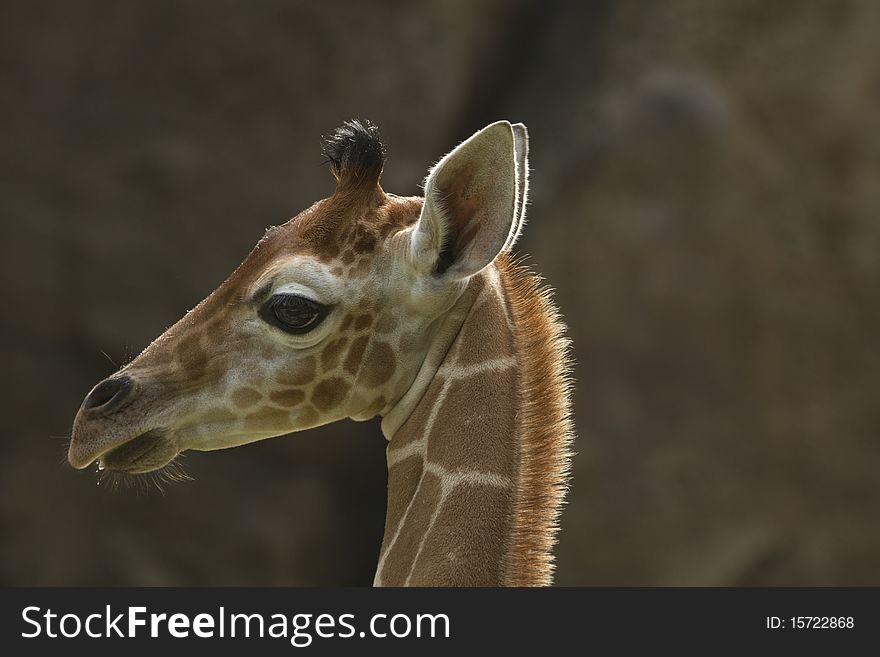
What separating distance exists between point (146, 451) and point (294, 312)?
84 centimetres

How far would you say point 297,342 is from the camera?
15.7 feet

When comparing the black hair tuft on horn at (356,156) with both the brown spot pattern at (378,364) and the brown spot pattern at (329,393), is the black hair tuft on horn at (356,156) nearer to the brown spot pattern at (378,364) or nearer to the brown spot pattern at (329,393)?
the brown spot pattern at (378,364)

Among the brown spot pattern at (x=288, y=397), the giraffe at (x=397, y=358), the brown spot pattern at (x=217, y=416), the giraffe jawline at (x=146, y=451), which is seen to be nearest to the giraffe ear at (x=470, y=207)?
the giraffe at (x=397, y=358)

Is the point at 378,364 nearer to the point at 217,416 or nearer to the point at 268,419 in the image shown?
the point at 268,419

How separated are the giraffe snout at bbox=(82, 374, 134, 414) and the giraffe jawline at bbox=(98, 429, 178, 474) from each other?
0.53ft

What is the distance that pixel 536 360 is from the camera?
475 centimetres

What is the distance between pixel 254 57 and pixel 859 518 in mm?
8297

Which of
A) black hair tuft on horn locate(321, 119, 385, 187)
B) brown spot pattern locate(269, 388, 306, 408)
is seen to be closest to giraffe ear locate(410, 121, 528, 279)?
black hair tuft on horn locate(321, 119, 385, 187)

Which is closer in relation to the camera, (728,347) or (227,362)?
(227,362)

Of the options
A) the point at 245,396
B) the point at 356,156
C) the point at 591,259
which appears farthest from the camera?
the point at 591,259

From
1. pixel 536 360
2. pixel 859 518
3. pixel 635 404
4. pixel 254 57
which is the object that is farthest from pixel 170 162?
pixel 536 360

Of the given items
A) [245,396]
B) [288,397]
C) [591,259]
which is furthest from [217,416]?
[591,259]

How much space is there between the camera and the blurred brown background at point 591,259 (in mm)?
13055

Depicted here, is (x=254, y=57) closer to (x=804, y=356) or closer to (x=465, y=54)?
(x=465, y=54)
